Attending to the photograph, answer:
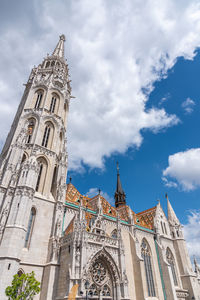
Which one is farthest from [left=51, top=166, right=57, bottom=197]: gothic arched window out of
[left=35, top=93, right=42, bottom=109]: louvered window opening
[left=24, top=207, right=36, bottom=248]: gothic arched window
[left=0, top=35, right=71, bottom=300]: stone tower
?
[left=35, top=93, right=42, bottom=109]: louvered window opening

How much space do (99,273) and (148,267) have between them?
12.1 m

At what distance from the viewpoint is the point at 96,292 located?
17406 millimetres

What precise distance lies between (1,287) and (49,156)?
13482mm

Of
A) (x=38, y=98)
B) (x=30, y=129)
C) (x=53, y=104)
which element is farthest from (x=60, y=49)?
(x=30, y=129)

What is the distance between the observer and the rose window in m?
17.8

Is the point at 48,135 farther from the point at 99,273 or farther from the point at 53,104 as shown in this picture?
the point at 99,273

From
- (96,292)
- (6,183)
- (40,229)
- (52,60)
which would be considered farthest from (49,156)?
(52,60)

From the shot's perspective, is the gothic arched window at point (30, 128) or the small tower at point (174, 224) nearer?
the gothic arched window at point (30, 128)

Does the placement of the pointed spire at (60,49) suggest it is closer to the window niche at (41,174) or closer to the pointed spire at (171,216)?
the window niche at (41,174)

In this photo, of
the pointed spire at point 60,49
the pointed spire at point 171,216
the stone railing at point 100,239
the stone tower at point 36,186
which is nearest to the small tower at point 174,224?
the pointed spire at point 171,216

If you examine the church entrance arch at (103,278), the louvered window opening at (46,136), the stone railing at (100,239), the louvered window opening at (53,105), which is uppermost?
the louvered window opening at (53,105)

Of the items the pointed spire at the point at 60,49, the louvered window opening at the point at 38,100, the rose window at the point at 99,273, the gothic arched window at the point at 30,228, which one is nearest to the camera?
the rose window at the point at 99,273

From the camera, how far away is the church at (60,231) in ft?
54.7

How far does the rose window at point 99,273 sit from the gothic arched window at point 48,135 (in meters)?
14.4
